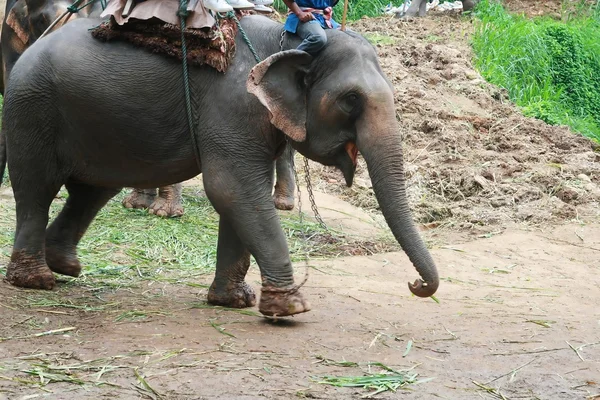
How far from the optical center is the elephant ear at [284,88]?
490cm

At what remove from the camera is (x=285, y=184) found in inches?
342

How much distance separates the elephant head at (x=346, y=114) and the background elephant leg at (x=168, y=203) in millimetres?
2944

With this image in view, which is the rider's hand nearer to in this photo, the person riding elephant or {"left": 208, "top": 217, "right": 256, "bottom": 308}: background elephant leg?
the person riding elephant

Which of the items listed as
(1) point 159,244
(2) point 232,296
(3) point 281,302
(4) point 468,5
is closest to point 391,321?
(3) point 281,302

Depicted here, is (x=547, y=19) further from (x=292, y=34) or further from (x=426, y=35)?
(x=292, y=34)

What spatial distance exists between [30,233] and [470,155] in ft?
A: 19.4

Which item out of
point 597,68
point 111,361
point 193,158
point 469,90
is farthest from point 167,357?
point 597,68

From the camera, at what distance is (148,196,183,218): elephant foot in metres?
7.91

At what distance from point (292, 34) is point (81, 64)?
1106 mm

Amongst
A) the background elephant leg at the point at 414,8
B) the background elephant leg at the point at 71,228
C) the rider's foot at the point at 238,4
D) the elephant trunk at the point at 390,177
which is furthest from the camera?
the background elephant leg at the point at 414,8

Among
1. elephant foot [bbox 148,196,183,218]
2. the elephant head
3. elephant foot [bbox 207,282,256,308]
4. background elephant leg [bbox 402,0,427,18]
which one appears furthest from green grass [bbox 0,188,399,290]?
background elephant leg [bbox 402,0,427,18]

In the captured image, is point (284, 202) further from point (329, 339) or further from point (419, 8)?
point (419, 8)

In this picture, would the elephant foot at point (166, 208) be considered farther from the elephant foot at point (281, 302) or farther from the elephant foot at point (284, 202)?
the elephant foot at point (281, 302)

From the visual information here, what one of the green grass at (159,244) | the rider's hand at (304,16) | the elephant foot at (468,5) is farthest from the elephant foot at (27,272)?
the elephant foot at (468,5)
